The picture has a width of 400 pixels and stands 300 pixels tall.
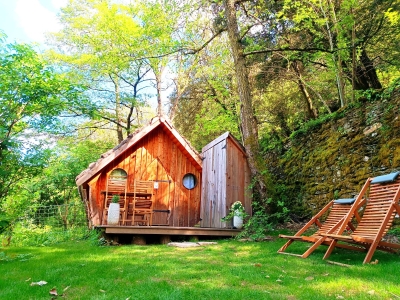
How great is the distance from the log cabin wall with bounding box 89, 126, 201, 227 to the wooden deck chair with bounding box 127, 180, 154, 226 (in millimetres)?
230

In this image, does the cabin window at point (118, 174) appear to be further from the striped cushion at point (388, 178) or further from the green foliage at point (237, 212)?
the striped cushion at point (388, 178)

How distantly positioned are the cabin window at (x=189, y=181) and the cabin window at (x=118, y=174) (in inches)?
78.7

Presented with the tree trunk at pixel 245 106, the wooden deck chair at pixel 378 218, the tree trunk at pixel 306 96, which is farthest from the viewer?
the tree trunk at pixel 306 96

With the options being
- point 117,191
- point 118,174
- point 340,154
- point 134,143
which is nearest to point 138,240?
point 117,191

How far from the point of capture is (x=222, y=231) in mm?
7617

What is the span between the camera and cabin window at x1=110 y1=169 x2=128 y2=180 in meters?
9.56

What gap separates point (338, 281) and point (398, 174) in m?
2.06

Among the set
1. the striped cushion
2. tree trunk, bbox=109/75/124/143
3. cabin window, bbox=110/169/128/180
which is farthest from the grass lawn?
tree trunk, bbox=109/75/124/143

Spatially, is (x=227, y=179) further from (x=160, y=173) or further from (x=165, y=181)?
(x=160, y=173)

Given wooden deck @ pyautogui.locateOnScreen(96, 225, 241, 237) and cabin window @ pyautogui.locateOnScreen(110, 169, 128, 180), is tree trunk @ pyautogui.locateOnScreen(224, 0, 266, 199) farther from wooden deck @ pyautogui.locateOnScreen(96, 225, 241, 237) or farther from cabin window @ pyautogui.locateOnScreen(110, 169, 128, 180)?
cabin window @ pyautogui.locateOnScreen(110, 169, 128, 180)

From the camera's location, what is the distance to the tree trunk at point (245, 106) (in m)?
7.83

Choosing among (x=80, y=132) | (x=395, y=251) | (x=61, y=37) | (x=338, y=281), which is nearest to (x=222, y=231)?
(x=395, y=251)

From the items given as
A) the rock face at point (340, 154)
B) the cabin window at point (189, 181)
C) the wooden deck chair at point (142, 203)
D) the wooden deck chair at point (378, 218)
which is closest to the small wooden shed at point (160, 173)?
the cabin window at point (189, 181)

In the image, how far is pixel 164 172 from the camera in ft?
33.5
